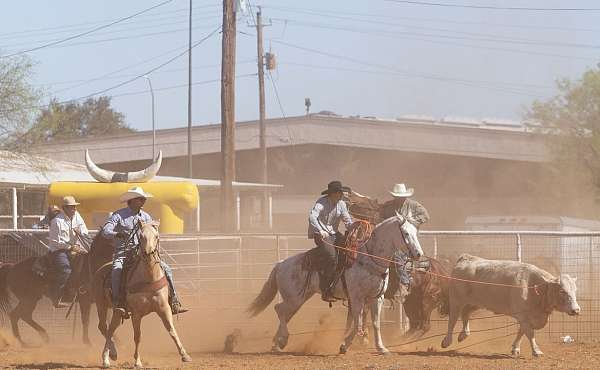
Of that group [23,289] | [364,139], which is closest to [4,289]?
[23,289]

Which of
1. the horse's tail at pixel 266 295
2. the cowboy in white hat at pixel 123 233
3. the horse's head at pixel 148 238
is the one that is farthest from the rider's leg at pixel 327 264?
the horse's head at pixel 148 238

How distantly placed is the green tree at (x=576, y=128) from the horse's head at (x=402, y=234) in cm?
3508

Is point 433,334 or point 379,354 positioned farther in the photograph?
point 433,334

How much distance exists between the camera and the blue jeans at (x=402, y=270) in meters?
14.9

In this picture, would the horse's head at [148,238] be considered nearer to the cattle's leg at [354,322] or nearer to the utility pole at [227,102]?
the cattle's leg at [354,322]

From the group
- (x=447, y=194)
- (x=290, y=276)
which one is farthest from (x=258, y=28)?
(x=290, y=276)

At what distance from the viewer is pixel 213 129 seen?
5125 centimetres

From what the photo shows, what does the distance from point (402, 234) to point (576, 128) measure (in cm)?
3670

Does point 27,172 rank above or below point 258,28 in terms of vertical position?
below

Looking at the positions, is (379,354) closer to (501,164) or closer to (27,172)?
(27,172)

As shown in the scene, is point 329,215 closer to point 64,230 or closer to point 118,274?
point 118,274

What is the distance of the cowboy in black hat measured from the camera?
14516 mm

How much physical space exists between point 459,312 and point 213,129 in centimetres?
3694

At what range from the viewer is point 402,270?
1497cm
